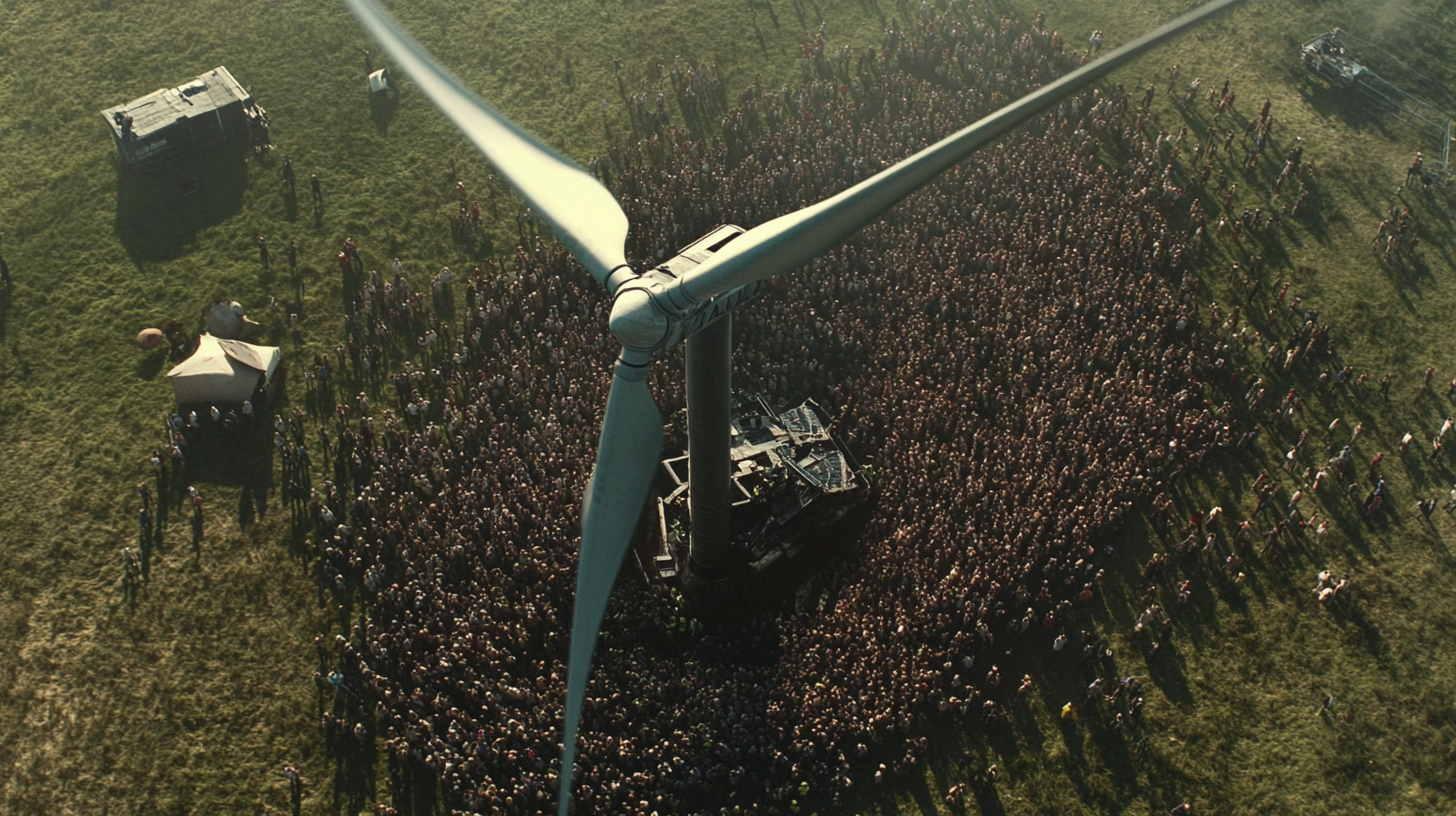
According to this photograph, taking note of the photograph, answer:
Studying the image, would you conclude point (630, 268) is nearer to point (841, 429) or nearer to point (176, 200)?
point (841, 429)

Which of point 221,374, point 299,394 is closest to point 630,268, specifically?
point 299,394

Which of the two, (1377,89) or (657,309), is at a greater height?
(1377,89)

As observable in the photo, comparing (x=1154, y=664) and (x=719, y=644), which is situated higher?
(x=719, y=644)

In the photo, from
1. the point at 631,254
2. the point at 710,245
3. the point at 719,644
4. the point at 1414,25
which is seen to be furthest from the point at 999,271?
the point at 1414,25

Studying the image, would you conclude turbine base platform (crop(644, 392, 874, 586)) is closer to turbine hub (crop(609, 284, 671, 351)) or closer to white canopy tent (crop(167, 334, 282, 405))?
turbine hub (crop(609, 284, 671, 351))

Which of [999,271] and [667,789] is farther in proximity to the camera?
[999,271]

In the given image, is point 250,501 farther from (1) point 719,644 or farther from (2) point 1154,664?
(2) point 1154,664

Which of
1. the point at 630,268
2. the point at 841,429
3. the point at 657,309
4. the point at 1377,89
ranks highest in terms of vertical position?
the point at 1377,89
